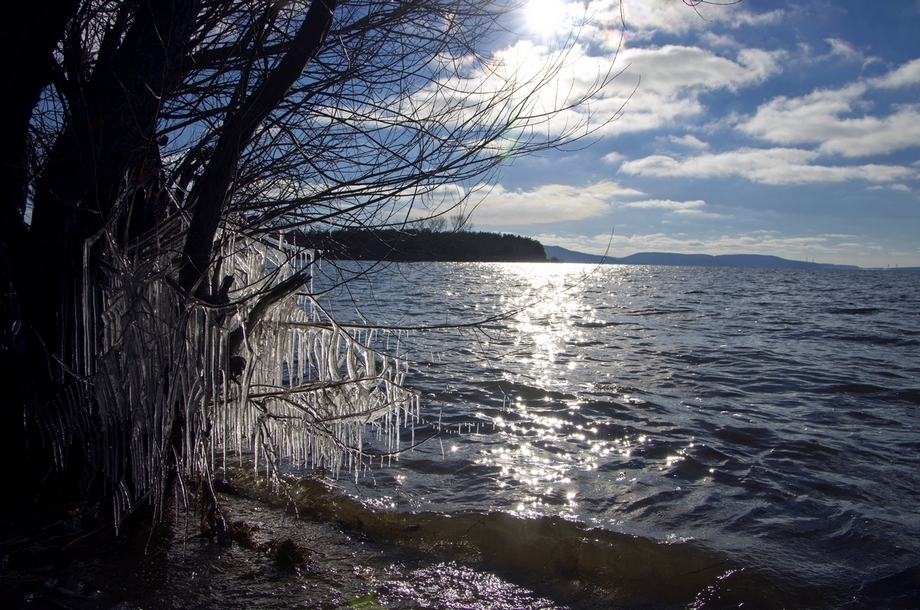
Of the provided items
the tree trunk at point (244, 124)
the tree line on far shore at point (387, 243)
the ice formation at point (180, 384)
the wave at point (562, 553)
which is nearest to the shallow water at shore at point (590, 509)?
the wave at point (562, 553)

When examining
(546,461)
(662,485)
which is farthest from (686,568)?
(546,461)

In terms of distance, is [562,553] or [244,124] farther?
[562,553]

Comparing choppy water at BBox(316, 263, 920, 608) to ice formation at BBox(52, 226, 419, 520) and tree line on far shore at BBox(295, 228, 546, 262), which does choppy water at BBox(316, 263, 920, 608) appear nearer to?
tree line on far shore at BBox(295, 228, 546, 262)

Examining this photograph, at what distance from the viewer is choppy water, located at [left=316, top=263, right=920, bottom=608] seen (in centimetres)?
438

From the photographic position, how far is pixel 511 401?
29.9 ft

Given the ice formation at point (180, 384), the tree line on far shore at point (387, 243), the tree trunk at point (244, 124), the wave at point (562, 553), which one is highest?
the tree trunk at point (244, 124)

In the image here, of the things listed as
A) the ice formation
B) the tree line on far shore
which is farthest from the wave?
the tree line on far shore

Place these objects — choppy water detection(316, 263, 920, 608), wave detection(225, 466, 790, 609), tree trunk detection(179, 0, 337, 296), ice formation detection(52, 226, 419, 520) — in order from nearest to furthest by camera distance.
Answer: tree trunk detection(179, 0, 337, 296)
ice formation detection(52, 226, 419, 520)
wave detection(225, 466, 790, 609)
choppy water detection(316, 263, 920, 608)

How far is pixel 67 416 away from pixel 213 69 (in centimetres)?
264

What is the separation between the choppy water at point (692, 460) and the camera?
438 cm

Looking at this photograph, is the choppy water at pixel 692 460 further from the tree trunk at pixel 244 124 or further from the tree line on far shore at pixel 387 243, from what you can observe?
the tree trunk at pixel 244 124

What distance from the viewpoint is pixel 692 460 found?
6.58 metres

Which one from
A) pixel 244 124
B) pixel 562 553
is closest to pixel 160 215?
pixel 244 124

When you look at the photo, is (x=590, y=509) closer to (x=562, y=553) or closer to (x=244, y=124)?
(x=562, y=553)
